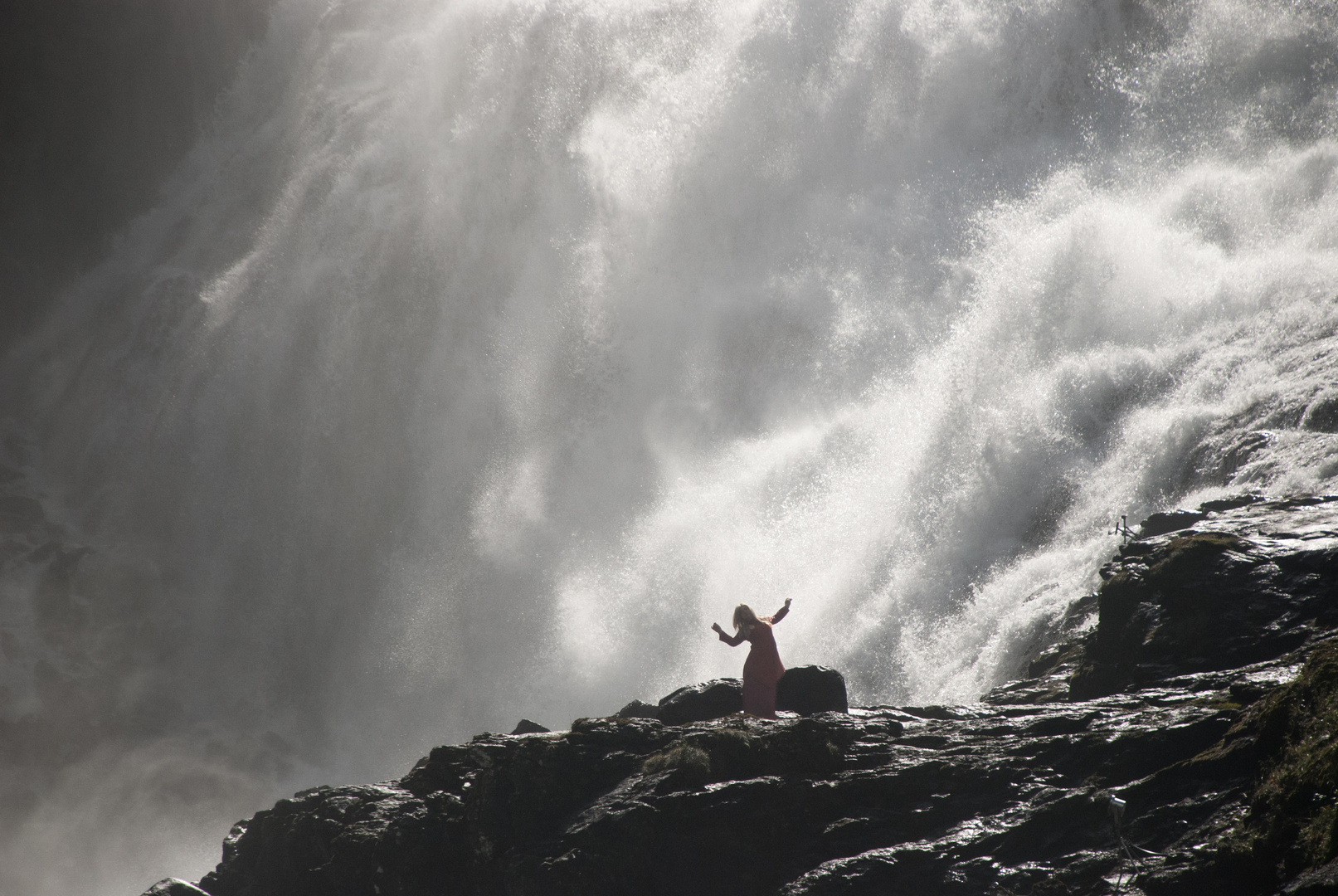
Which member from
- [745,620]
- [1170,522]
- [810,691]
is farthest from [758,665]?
[1170,522]

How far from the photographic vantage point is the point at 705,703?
12.6 m

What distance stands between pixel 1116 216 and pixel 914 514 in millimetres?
12502

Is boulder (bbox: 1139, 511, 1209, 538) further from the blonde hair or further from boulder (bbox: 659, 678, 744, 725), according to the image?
the blonde hair

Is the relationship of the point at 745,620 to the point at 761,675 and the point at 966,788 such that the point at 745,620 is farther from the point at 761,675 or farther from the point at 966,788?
the point at 966,788

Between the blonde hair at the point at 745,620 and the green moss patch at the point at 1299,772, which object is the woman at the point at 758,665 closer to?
the blonde hair at the point at 745,620

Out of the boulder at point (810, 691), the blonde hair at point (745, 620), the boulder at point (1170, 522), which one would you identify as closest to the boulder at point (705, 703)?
the boulder at point (810, 691)

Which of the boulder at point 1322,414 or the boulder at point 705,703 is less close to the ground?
the boulder at point 1322,414

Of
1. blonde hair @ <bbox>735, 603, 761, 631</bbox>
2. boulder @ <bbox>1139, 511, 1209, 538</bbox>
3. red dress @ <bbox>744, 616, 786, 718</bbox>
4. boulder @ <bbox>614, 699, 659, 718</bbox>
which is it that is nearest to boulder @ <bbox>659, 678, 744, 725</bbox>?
red dress @ <bbox>744, 616, 786, 718</bbox>

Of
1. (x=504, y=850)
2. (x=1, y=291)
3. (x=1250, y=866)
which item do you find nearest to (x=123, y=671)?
(x=1, y=291)

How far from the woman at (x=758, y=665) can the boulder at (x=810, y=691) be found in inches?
24.0

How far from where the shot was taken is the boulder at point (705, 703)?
1249 cm

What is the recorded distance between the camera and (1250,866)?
6801mm

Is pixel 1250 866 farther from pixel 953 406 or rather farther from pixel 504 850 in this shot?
pixel 953 406

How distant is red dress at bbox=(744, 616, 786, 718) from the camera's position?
37.4ft
